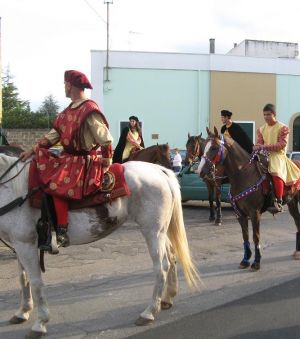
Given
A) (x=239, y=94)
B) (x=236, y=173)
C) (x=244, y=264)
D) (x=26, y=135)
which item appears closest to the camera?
(x=244, y=264)

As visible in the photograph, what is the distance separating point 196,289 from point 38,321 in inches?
89.2

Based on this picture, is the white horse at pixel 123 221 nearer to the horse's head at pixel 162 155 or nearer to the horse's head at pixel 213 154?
the horse's head at pixel 213 154

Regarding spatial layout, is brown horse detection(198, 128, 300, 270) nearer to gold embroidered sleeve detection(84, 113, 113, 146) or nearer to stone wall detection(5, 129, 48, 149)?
gold embroidered sleeve detection(84, 113, 113, 146)

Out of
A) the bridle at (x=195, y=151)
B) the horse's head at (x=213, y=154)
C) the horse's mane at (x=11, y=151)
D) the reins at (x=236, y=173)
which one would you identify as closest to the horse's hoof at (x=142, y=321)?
the horse's mane at (x=11, y=151)

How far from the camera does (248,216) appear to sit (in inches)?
279

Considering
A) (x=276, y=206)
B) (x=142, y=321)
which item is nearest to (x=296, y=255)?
(x=276, y=206)

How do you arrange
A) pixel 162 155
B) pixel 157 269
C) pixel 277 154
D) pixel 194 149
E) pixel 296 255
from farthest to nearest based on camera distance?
pixel 194 149 < pixel 162 155 < pixel 296 255 < pixel 277 154 < pixel 157 269

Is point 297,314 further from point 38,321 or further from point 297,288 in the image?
point 38,321

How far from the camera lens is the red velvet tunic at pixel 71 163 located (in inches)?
174

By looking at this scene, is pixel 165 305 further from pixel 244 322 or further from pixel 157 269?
pixel 244 322

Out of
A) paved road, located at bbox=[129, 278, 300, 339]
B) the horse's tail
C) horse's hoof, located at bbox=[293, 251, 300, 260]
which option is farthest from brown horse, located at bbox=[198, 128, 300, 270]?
the horse's tail

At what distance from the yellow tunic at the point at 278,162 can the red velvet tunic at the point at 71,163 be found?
3.58 m

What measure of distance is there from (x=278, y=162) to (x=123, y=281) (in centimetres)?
310

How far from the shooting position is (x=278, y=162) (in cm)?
733
